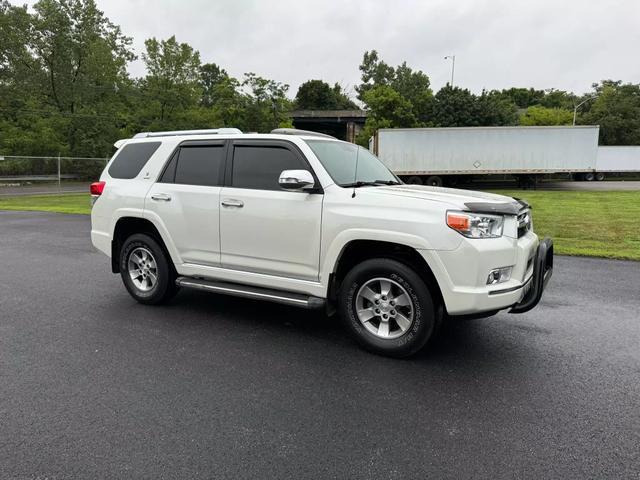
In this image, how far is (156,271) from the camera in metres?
5.27

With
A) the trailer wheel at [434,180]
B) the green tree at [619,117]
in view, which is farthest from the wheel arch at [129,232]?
the green tree at [619,117]

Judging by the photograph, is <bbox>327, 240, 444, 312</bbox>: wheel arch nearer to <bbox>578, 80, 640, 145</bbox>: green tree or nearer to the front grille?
the front grille

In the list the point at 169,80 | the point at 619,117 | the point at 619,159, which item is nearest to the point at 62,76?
the point at 169,80

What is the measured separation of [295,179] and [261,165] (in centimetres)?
82

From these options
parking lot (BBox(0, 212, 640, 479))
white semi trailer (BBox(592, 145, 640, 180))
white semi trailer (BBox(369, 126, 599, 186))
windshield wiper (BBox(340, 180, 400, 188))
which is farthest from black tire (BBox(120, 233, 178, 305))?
white semi trailer (BBox(592, 145, 640, 180))

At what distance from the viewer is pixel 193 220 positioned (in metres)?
4.79

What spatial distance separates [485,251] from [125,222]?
415 centimetres

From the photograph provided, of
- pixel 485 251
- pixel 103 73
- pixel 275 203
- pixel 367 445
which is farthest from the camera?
pixel 103 73

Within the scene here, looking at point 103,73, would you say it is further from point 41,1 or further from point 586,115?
point 586,115

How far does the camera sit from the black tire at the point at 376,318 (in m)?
3.70

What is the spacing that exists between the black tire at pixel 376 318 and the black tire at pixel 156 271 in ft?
7.30

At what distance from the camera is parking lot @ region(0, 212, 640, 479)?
8.34 ft

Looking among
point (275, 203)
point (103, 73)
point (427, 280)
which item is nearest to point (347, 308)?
point (427, 280)

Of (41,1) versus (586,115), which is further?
(586,115)
